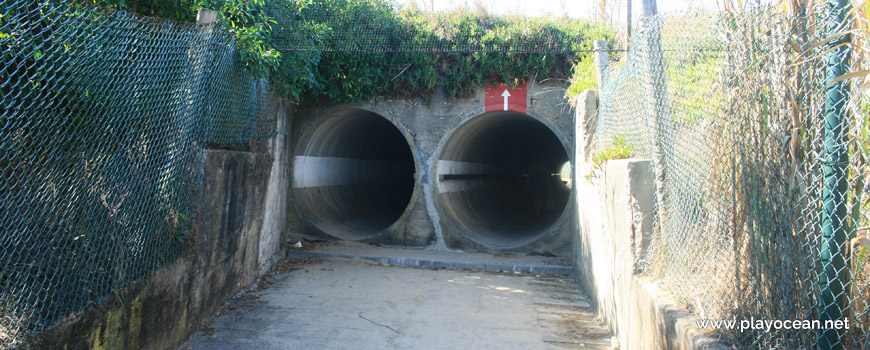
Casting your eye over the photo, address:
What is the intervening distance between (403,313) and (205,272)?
2.05 m

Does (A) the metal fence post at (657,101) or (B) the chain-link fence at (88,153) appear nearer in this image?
(B) the chain-link fence at (88,153)

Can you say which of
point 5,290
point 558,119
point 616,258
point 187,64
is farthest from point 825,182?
point 558,119

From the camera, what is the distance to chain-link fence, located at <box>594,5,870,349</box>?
214 centimetres

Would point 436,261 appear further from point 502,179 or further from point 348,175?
point 502,179

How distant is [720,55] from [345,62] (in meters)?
7.07

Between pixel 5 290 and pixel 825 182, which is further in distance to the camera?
pixel 5 290

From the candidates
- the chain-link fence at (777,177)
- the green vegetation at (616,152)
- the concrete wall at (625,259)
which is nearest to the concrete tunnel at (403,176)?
the concrete wall at (625,259)

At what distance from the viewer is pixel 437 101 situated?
31.4 feet

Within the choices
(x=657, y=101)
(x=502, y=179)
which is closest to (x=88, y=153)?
(x=657, y=101)

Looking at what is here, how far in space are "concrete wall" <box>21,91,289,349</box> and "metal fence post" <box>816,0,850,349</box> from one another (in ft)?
12.3

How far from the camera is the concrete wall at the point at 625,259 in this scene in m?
3.05

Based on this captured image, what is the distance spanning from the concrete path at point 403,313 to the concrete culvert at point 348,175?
2041 millimetres

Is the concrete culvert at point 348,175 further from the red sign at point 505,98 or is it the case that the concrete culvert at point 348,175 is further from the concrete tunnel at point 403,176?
the red sign at point 505,98

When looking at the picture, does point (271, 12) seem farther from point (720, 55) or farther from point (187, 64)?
point (720, 55)
